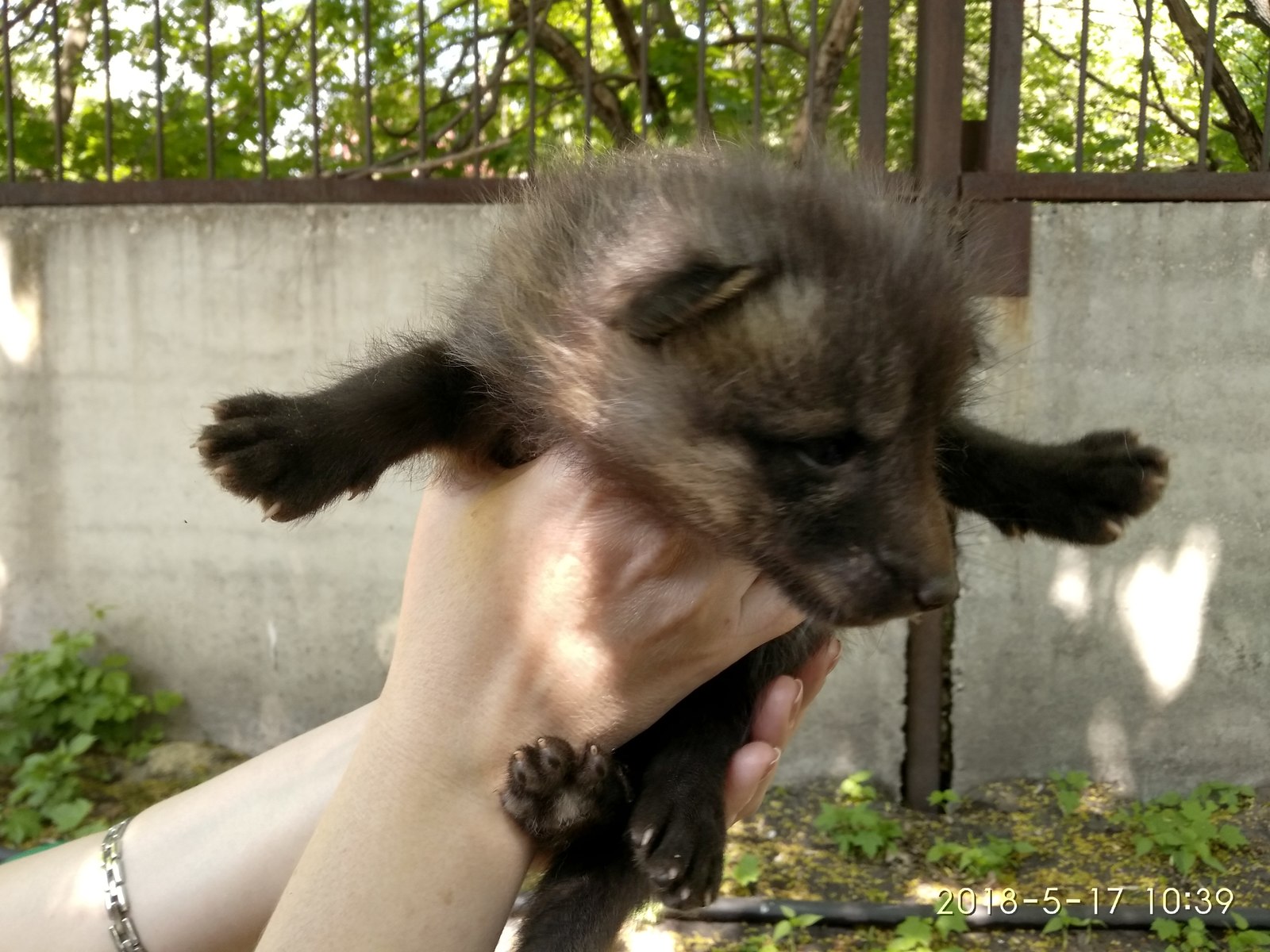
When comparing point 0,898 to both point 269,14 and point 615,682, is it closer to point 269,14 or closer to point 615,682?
point 615,682

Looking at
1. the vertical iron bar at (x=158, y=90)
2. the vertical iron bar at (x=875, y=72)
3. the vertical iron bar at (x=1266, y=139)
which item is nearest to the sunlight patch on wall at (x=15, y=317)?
the vertical iron bar at (x=158, y=90)

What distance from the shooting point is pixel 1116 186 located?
4.28 metres

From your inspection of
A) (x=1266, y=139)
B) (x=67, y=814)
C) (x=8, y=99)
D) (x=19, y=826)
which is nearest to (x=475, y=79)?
(x=8, y=99)

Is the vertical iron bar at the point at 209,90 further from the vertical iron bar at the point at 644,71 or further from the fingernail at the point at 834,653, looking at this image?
the fingernail at the point at 834,653

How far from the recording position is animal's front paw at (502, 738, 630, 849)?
2.03 meters

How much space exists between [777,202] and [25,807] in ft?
13.6

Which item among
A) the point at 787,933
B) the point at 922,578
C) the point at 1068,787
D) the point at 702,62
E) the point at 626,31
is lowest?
the point at 787,933

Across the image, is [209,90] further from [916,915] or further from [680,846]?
[916,915]

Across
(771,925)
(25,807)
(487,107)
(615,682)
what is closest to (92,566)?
(25,807)

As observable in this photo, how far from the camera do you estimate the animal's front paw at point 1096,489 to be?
8.33 feet

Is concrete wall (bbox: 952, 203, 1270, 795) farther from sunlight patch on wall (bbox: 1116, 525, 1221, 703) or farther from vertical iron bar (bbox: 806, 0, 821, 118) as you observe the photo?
vertical iron bar (bbox: 806, 0, 821, 118)

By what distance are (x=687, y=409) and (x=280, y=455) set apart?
79cm

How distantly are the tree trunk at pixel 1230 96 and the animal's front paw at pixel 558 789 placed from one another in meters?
4.06

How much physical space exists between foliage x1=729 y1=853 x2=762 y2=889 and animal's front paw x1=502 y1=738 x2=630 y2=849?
6.21 feet
